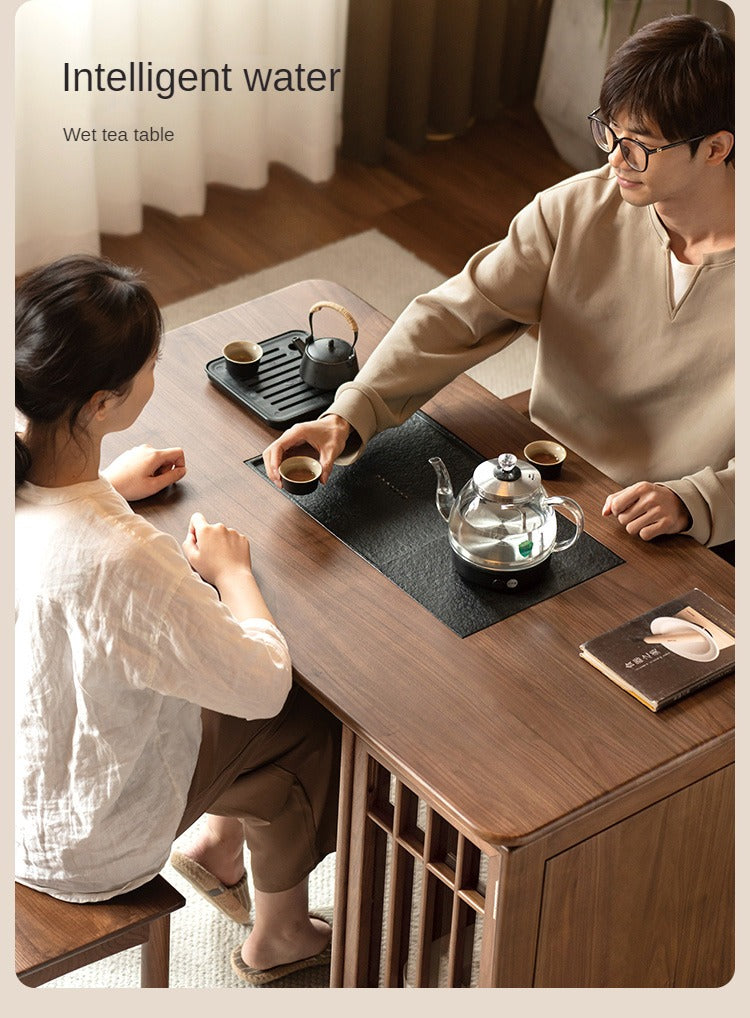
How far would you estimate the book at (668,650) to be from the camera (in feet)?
5.56

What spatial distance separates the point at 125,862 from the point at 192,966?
532 millimetres

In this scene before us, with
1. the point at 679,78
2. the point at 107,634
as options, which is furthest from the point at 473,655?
the point at 679,78

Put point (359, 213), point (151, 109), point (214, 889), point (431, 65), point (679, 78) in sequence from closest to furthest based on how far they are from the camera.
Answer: point (679, 78) < point (214, 889) < point (151, 109) < point (359, 213) < point (431, 65)

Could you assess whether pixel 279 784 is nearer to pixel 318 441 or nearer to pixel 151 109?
pixel 318 441

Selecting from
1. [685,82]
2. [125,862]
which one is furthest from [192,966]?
[685,82]

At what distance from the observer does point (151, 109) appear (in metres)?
3.64

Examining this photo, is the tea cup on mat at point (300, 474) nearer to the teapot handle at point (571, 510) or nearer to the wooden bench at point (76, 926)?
the teapot handle at point (571, 510)

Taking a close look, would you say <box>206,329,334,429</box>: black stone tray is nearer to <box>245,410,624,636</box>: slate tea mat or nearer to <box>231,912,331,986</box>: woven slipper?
<box>245,410,624,636</box>: slate tea mat

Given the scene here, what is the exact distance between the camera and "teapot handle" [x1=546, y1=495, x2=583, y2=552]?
71.1 inches

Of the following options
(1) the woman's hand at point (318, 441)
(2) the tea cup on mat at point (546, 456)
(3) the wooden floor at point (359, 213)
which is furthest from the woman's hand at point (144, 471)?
(3) the wooden floor at point (359, 213)

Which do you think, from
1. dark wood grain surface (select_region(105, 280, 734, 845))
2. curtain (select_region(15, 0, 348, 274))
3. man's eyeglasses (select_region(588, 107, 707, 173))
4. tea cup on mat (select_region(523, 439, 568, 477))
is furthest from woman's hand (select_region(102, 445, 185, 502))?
curtain (select_region(15, 0, 348, 274))

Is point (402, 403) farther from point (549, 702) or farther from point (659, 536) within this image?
point (549, 702)

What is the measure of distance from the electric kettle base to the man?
0.57ft

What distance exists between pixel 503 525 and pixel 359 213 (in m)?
2.27
